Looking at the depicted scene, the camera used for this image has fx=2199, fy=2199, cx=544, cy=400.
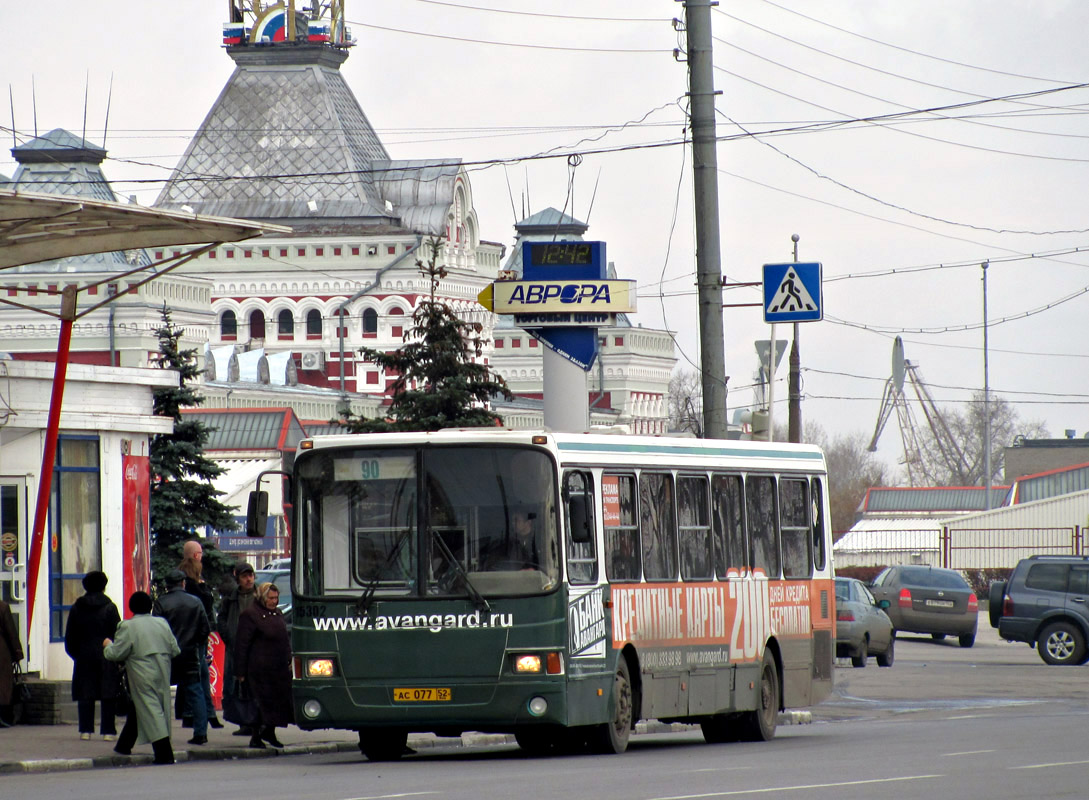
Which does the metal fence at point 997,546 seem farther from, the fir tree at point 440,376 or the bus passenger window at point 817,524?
the bus passenger window at point 817,524

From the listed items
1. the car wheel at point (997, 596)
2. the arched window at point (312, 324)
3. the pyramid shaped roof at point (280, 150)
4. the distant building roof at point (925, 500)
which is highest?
the pyramid shaped roof at point (280, 150)

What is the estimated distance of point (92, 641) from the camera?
17453 mm

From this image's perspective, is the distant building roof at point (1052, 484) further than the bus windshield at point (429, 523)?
Yes

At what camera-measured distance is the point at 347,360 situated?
11369 centimetres

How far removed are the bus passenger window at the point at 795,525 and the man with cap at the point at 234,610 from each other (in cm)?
468

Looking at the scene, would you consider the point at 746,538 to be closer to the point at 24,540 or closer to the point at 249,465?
the point at 24,540

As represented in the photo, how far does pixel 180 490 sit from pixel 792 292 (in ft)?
52.9

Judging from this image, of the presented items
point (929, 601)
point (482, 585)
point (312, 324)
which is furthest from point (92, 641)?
point (312, 324)

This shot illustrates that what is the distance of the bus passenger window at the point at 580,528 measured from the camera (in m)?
15.8

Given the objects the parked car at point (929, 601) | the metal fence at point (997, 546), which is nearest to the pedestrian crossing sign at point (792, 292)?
the parked car at point (929, 601)

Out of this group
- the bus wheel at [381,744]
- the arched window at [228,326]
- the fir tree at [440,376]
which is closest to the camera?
the bus wheel at [381,744]

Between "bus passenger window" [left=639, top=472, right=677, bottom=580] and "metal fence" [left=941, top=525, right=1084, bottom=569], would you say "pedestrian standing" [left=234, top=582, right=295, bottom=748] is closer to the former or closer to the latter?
"bus passenger window" [left=639, top=472, right=677, bottom=580]

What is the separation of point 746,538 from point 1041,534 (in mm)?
59577

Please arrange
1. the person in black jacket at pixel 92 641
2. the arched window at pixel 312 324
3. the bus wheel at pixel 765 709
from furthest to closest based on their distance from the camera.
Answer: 1. the arched window at pixel 312 324
2. the bus wheel at pixel 765 709
3. the person in black jacket at pixel 92 641
